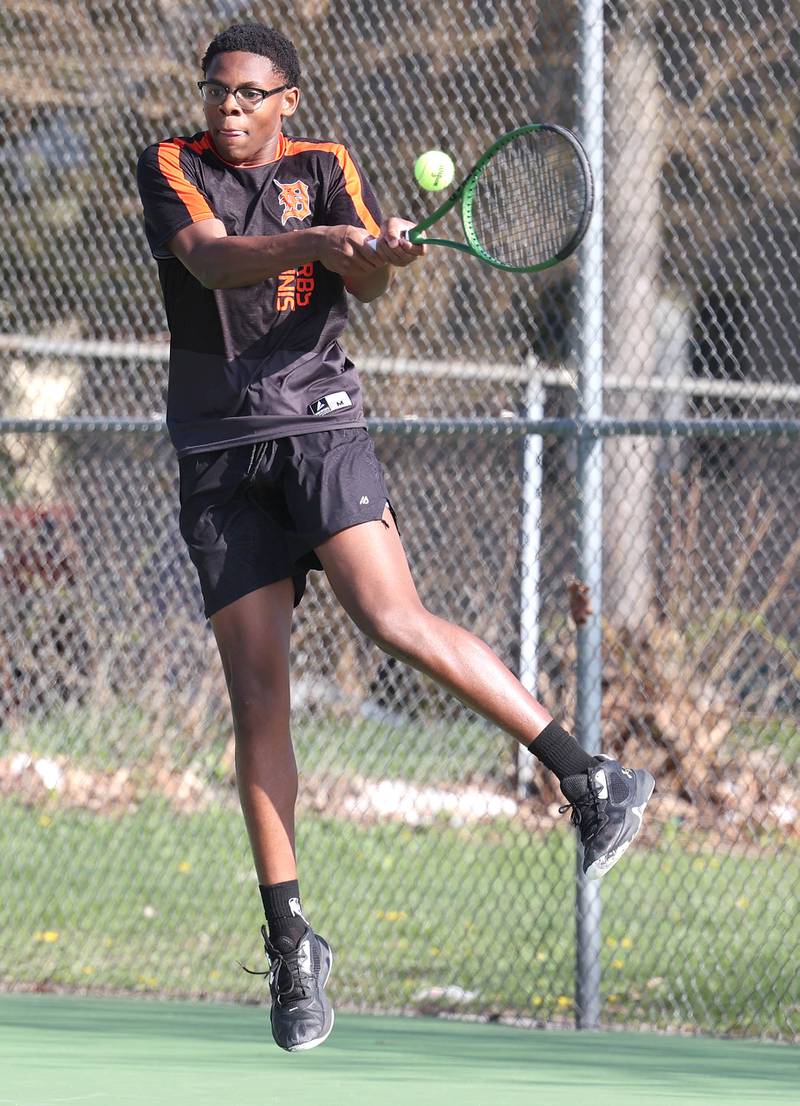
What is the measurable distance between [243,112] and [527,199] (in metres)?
0.65

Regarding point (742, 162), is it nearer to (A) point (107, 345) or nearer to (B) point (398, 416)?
(B) point (398, 416)

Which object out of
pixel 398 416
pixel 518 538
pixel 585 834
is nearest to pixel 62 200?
pixel 398 416

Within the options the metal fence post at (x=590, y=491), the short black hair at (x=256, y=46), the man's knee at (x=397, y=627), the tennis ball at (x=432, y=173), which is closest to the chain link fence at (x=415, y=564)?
the metal fence post at (x=590, y=491)

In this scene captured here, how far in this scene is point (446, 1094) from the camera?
395 centimetres

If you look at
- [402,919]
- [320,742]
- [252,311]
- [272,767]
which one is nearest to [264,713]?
[272,767]

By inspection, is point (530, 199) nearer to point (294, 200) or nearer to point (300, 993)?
point (294, 200)

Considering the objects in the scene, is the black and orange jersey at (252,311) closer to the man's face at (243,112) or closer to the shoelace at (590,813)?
the man's face at (243,112)

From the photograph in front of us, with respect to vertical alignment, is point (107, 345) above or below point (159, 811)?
above

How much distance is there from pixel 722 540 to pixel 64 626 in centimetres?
262

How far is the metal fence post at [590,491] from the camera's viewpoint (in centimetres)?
508

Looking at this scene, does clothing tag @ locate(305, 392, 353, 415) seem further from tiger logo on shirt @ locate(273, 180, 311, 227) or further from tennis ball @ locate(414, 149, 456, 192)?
tennis ball @ locate(414, 149, 456, 192)

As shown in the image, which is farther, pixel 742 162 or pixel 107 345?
pixel 742 162

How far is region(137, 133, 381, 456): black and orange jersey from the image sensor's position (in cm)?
372

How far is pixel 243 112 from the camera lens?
3.72 metres
